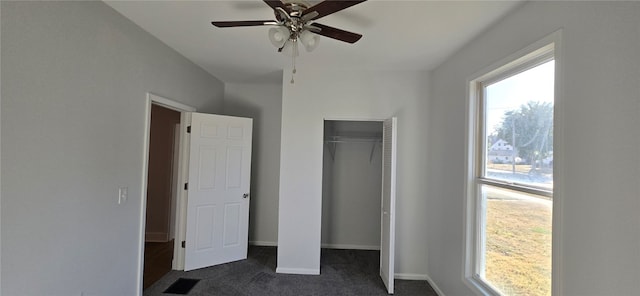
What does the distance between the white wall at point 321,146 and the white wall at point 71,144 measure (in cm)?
149

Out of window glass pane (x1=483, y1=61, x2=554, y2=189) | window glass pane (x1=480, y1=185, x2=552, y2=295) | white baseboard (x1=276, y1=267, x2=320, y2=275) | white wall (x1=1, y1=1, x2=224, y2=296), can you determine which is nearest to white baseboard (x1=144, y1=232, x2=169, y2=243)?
white wall (x1=1, y1=1, x2=224, y2=296)

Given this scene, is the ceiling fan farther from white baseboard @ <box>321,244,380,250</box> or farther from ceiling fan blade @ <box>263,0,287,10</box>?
white baseboard @ <box>321,244,380,250</box>

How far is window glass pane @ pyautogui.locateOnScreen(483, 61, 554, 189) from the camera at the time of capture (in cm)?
154

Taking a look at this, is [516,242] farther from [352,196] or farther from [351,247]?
[351,247]

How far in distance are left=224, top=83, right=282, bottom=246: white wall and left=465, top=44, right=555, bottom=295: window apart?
278 cm

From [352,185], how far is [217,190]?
1.98 m

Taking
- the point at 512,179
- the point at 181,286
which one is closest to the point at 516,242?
the point at 512,179

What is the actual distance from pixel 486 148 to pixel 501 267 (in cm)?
94

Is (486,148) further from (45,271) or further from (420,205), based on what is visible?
(45,271)

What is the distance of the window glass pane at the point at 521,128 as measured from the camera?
1.54 metres

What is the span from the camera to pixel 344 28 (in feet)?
6.97

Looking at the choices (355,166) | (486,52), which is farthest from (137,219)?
(486,52)

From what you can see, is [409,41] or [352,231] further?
[352,231]

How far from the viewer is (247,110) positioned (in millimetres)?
4184
